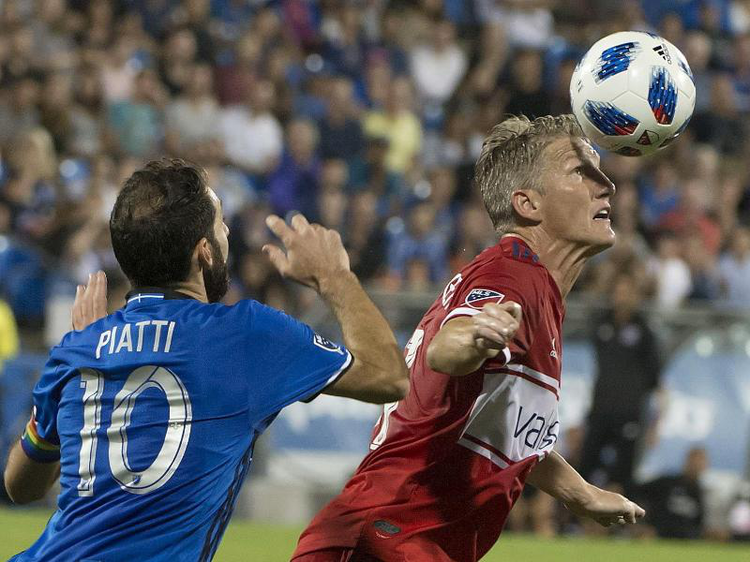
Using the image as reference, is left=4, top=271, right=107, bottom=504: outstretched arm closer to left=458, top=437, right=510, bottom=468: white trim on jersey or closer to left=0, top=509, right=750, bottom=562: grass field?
left=458, top=437, right=510, bottom=468: white trim on jersey

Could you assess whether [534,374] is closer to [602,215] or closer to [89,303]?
[602,215]

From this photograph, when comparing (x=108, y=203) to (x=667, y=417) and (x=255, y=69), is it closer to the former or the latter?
(x=255, y=69)

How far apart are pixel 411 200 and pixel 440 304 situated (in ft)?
31.0

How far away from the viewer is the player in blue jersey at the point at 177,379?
3498 mm

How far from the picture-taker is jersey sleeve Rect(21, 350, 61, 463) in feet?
12.3

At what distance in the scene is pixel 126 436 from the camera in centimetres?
353

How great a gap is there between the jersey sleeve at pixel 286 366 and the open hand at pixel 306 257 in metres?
0.16

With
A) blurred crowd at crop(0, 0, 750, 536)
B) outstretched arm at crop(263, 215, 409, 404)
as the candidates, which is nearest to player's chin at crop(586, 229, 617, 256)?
outstretched arm at crop(263, 215, 409, 404)

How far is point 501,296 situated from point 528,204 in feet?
2.26

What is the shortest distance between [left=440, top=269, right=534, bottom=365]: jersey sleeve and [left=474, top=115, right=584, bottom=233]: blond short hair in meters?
0.53

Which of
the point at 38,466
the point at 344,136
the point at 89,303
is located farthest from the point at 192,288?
the point at 344,136

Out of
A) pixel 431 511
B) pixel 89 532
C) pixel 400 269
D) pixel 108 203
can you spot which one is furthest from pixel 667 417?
pixel 89 532

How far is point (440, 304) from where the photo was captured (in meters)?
4.35

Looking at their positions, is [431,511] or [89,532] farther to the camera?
[431,511]
